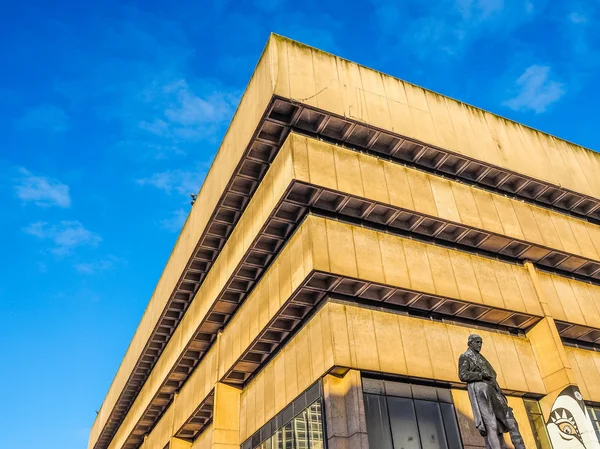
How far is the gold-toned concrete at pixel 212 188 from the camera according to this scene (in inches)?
1152

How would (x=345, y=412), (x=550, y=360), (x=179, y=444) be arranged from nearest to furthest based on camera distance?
(x=345, y=412), (x=550, y=360), (x=179, y=444)

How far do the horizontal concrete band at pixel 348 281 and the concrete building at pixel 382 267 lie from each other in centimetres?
11

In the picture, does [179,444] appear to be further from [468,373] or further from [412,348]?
[468,373]

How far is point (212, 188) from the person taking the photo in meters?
35.0

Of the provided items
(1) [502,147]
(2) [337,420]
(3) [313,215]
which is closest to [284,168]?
(3) [313,215]

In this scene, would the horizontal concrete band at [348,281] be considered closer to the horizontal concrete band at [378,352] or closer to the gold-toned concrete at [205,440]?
the horizontal concrete band at [378,352]

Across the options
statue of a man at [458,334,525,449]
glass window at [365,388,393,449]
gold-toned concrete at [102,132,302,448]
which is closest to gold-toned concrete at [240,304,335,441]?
glass window at [365,388,393,449]

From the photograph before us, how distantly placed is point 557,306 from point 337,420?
622 inches

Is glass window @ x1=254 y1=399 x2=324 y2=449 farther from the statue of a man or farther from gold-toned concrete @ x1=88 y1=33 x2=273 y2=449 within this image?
gold-toned concrete @ x1=88 y1=33 x2=273 y2=449

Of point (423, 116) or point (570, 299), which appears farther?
point (570, 299)

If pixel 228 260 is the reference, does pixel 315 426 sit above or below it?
below

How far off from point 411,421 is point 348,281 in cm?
679

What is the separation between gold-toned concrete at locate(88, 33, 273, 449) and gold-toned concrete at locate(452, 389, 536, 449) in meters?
16.8

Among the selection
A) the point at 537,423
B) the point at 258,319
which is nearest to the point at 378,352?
the point at 258,319
